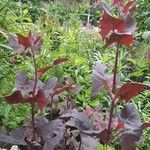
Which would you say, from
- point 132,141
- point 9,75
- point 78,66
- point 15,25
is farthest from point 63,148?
point 15,25

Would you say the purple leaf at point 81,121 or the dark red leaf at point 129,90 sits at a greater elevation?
the dark red leaf at point 129,90

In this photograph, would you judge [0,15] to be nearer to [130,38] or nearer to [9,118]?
[9,118]

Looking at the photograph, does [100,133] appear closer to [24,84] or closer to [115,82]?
[115,82]

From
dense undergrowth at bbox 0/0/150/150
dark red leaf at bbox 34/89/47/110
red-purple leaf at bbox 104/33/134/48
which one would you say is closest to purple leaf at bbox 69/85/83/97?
dense undergrowth at bbox 0/0/150/150

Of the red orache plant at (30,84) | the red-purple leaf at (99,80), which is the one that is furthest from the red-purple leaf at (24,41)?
the red-purple leaf at (99,80)

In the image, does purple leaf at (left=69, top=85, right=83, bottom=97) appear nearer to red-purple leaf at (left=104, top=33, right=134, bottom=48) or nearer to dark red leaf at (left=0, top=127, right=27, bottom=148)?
dark red leaf at (left=0, top=127, right=27, bottom=148)

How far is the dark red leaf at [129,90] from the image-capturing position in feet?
5.55

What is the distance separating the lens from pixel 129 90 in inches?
67.8

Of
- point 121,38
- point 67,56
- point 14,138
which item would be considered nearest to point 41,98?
A: point 14,138

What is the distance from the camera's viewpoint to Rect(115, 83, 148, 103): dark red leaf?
1.69 metres

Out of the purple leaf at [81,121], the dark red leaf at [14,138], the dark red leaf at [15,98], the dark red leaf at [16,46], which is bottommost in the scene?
the dark red leaf at [14,138]

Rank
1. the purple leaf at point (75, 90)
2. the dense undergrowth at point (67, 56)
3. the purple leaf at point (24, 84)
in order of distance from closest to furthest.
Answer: the purple leaf at point (24, 84) < the purple leaf at point (75, 90) < the dense undergrowth at point (67, 56)

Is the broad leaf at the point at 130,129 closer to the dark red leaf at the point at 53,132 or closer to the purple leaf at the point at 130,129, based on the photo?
the purple leaf at the point at 130,129

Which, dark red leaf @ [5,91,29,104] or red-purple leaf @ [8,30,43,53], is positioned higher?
red-purple leaf @ [8,30,43,53]
